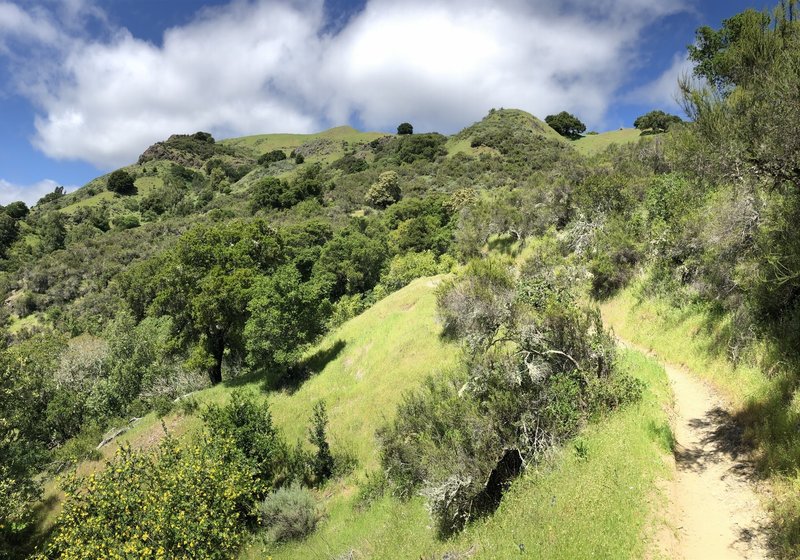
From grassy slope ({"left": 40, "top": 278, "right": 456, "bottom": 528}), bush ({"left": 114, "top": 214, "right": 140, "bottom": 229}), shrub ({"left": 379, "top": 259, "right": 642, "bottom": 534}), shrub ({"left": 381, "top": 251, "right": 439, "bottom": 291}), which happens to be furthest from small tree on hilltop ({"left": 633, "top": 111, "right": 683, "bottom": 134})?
bush ({"left": 114, "top": 214, "right": 140, "bottom": 229})

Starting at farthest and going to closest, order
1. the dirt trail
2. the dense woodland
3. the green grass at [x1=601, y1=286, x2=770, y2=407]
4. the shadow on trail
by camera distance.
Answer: the green grass at [x1=601, y1=286, x2=770, y2=407]
the dense woodland
the shadow on trail
the dirt trail

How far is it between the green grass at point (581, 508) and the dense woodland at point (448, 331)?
2.53ft

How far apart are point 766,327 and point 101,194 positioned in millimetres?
142242

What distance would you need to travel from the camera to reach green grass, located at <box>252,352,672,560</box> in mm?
7488

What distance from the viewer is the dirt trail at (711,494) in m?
7.07

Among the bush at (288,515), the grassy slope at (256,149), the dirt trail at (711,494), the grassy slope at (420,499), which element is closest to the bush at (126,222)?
the grassy slope at (256,149)

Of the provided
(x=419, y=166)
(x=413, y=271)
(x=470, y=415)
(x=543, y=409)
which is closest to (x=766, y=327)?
(x=543, y=409)

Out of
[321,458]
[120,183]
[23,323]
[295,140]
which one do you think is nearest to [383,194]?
[23,323]

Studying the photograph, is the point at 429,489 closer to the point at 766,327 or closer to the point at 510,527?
the point at 510,527

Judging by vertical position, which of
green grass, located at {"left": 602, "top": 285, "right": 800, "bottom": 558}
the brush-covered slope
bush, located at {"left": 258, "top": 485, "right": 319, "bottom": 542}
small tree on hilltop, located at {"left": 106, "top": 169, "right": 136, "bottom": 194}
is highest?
small tree on hilltop, located at {"left": 106, "top": 169, "right": 136, "bottom": 194}

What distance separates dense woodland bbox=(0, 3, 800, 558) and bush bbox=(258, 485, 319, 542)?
0.10 metres

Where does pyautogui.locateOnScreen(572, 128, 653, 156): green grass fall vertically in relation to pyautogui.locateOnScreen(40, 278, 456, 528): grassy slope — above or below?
above

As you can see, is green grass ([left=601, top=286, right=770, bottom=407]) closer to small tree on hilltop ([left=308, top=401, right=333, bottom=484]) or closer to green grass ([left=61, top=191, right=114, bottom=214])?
small tree on hilltop ([left=308, top=401, right=333, bottom=484])

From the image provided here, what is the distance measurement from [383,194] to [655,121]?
6311 cm
